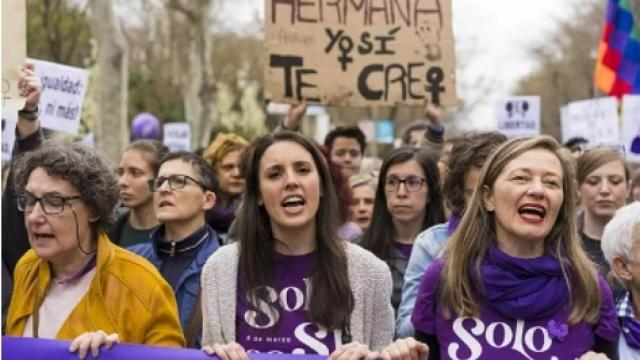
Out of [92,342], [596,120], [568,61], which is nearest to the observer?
[92,342]

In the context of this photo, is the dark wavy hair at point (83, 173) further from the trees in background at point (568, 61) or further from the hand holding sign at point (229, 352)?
the trees in background at point (568, 61)

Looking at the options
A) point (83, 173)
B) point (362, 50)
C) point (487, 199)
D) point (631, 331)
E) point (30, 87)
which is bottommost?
point (631, 331)

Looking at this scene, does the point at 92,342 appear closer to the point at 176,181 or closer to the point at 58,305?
the point at 58,305

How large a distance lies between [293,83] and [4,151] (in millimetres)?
2095

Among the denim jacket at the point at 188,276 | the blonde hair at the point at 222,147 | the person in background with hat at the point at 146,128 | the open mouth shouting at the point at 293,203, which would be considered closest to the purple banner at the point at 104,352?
the open mouth shouting at the point at 293,203

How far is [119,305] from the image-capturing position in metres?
3.57

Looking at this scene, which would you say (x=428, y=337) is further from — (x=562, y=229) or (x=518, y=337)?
(x=562, y=229)

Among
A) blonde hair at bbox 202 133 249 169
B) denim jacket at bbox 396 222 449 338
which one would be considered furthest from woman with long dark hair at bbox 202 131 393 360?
blonde hair at bbox 202 133 249 169

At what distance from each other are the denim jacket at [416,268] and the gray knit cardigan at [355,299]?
0.87 ft

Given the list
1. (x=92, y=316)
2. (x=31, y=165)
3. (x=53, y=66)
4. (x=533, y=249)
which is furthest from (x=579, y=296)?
(x=53, y=66)

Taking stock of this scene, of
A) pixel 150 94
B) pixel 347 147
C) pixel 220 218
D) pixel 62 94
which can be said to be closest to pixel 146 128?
pixel 62 94

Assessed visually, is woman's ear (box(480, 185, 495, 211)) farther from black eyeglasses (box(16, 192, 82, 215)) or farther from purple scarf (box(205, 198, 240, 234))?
purple scarf (box(205, 198, 240, 234))

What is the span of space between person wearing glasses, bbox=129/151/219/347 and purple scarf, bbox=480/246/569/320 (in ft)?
5.12

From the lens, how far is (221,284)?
3725 millimetres
